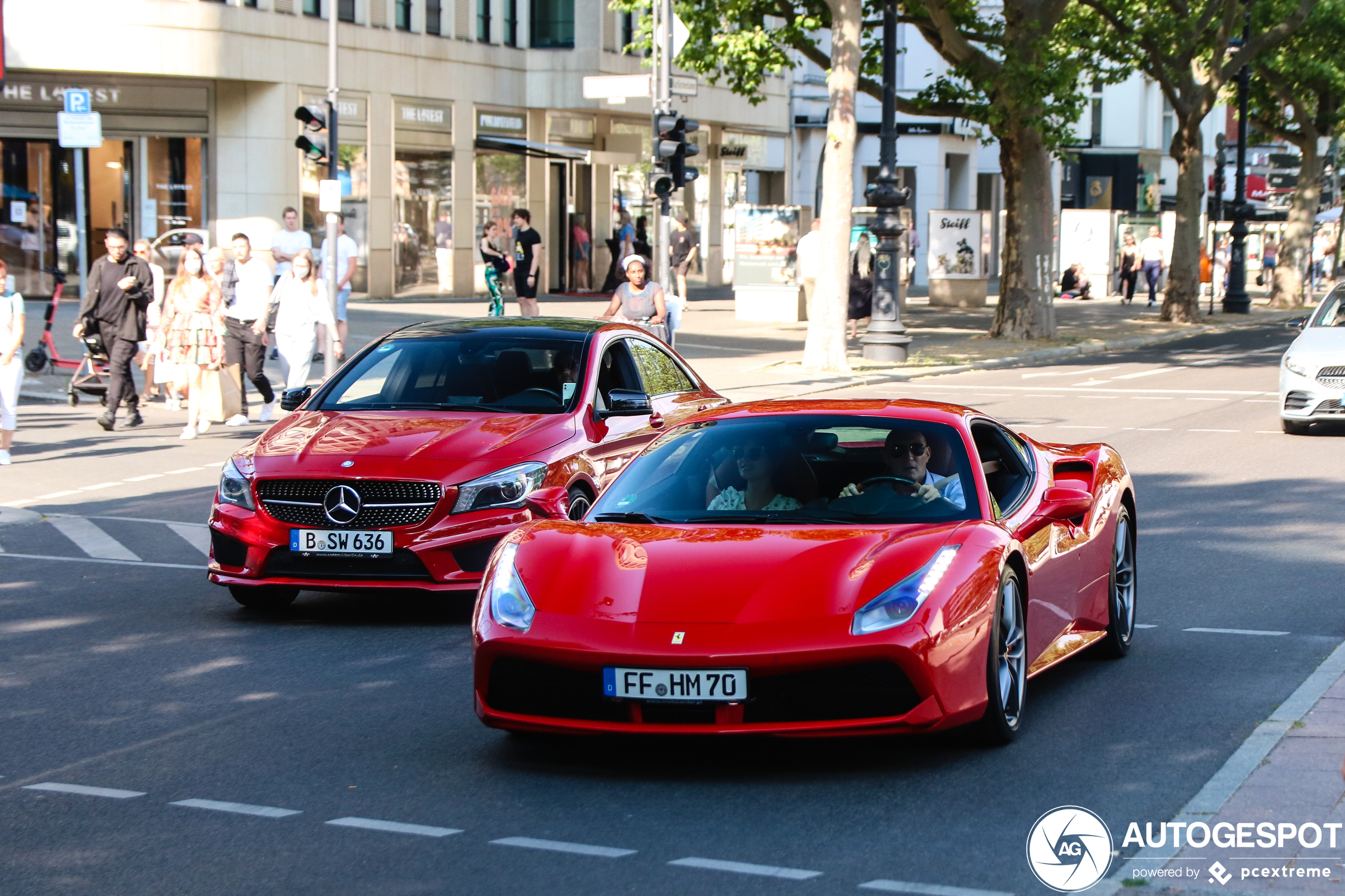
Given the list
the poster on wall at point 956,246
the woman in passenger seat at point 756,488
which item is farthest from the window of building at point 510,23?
the woman in passenger seat at point 756,488

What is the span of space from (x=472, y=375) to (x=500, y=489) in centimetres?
153

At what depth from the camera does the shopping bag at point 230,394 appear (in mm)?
18688

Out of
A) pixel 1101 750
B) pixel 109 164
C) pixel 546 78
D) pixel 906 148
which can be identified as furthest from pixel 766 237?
pixel 1101 750

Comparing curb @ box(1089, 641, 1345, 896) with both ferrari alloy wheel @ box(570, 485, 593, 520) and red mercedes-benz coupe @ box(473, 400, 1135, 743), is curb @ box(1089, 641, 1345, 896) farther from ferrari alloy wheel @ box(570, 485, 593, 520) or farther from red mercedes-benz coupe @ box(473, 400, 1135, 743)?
ferrari alloy wheel @ box(570, 485, 593, 520)

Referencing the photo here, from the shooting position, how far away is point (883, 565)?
6086 mm

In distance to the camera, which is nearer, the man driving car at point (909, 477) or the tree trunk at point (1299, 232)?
the man driving car at point (909, 477)

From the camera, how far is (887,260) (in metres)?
26.7

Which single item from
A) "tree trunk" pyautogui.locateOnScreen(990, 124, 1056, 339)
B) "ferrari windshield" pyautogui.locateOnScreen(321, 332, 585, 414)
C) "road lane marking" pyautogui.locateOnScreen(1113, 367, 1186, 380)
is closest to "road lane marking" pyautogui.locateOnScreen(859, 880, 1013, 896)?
"ferrari windshield" pyautogui.locateOnScreen(321, 332, 585, 414)

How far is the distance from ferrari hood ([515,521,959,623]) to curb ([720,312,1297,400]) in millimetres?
11156

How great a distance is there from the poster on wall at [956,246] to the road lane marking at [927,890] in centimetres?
3813

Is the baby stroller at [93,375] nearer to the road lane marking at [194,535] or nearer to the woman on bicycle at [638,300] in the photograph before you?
the woman on bicycle at [638,300]

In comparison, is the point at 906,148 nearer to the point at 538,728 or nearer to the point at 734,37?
the point at 734,37

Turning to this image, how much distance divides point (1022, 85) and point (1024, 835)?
24.8 m

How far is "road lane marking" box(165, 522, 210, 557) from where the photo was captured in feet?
38.2
